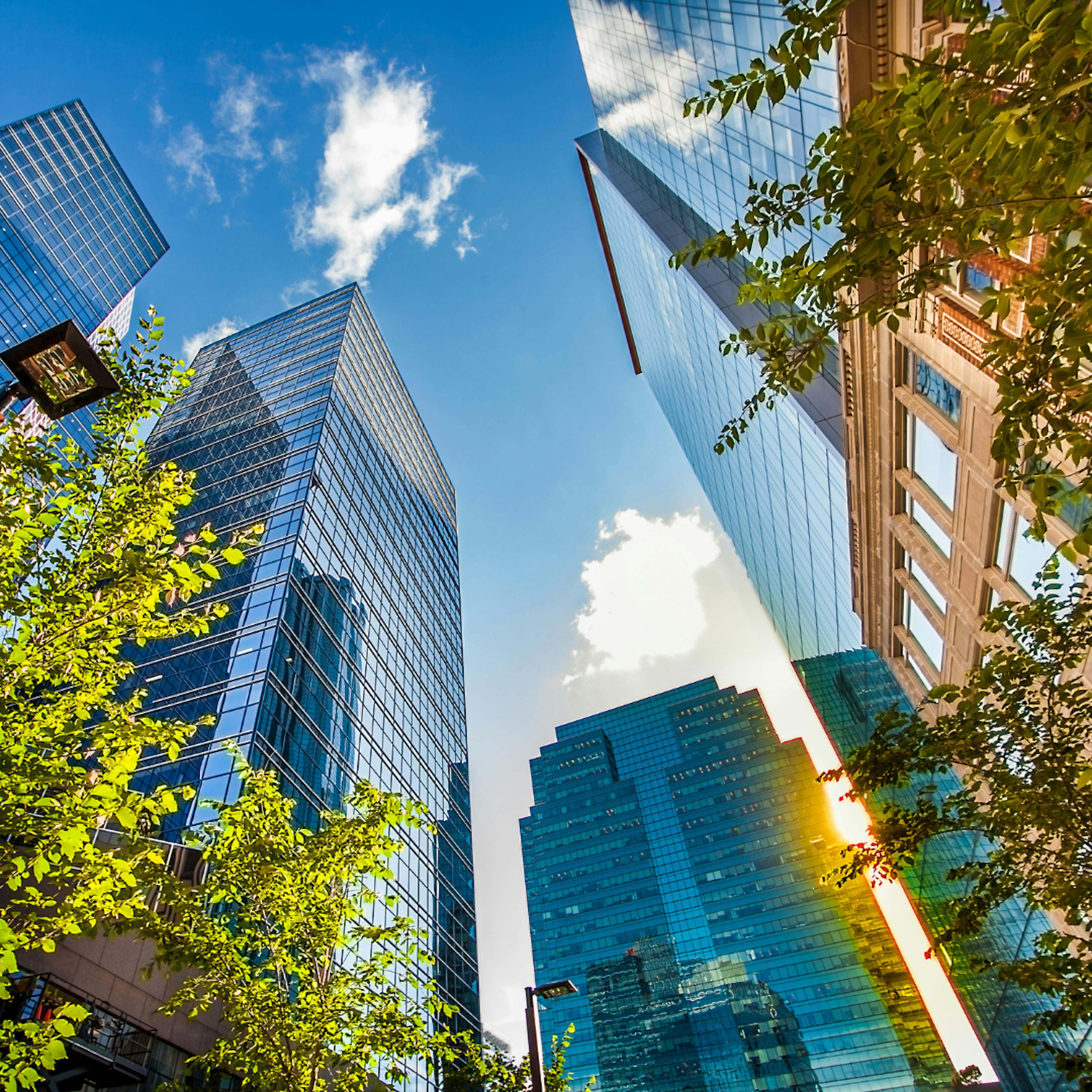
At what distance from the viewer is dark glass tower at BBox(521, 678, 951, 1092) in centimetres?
11644

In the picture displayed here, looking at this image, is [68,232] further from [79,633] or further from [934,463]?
[934,463]

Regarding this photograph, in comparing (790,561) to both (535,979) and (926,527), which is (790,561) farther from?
(535,979)

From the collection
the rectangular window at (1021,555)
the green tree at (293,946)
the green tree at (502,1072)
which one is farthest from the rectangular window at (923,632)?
the green tree at (293,946)

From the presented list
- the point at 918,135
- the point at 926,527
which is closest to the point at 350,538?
the point at 926,527

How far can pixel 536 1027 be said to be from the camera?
1462 cm

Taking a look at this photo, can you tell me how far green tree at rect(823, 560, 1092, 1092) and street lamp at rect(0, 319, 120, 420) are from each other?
10648 mm

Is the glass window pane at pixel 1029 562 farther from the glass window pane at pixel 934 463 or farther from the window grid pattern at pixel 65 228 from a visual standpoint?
the window grid pattern at pixel 65 228

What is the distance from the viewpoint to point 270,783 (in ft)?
51.8

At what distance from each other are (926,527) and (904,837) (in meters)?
12.1

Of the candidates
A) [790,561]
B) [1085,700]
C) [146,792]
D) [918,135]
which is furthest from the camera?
[790,561]

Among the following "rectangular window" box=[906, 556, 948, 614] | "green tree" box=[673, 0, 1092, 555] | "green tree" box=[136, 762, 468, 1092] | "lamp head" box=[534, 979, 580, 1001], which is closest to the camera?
"green tree" box=[673, 0, 1092, 555]

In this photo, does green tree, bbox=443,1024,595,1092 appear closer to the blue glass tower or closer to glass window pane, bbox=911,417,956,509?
glass window pane, bbox=911,417,956,509

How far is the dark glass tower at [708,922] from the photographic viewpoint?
11644cm

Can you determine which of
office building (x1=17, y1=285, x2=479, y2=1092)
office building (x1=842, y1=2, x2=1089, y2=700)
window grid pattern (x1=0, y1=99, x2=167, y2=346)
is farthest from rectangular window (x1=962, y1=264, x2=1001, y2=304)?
window grid pattern (x1=0, y1=99, x2=167, y2=346)
